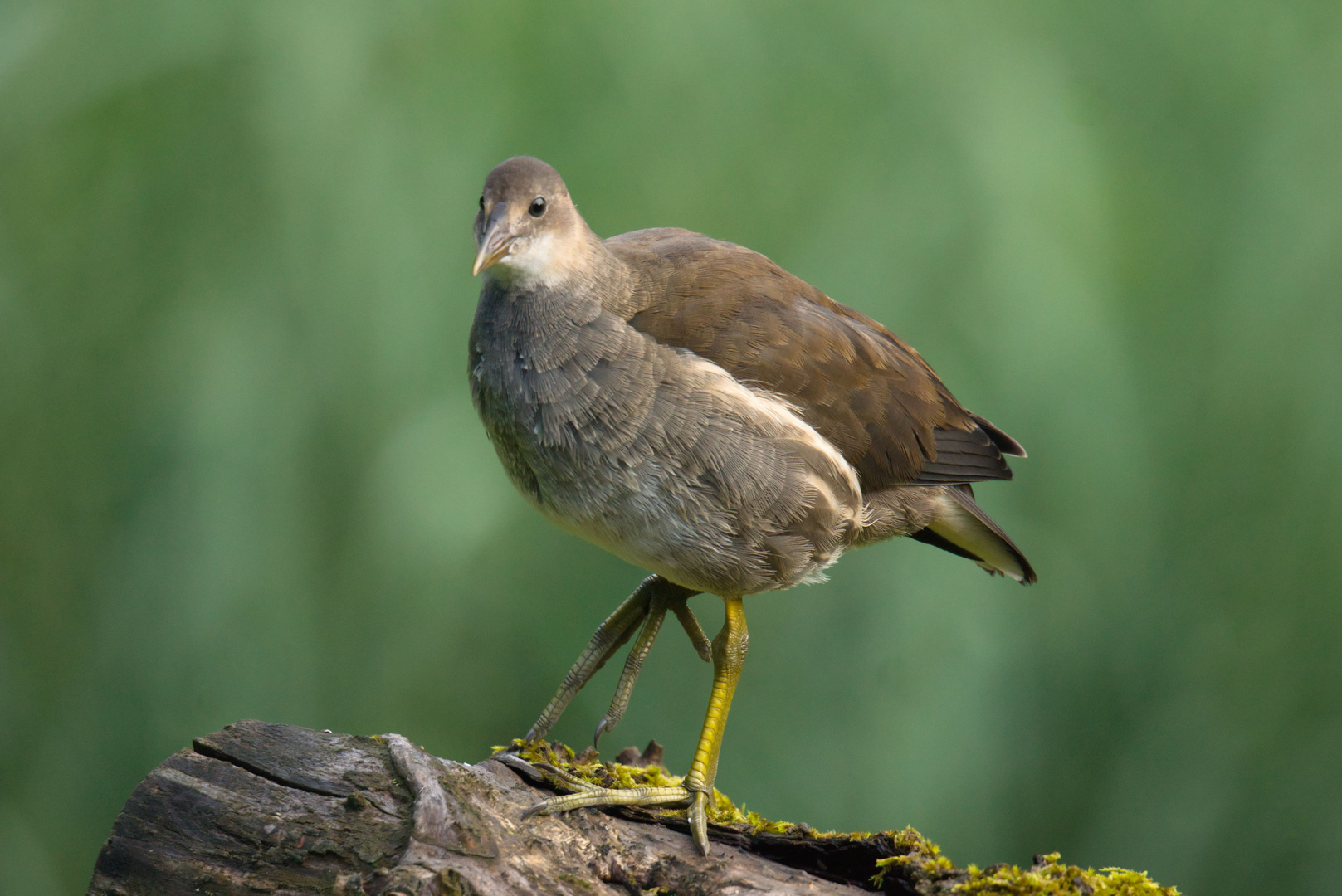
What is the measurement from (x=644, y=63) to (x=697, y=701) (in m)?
2.41

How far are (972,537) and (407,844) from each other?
1.88 m

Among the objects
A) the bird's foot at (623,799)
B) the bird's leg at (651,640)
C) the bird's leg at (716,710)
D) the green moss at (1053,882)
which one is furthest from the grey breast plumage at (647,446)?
the green moss at (1053,882)

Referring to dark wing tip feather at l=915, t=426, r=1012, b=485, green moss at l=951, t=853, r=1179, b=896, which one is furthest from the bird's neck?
green moss at l=951, t=853, r=1179, b=896

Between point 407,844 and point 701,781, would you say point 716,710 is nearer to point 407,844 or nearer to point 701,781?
point 701,781

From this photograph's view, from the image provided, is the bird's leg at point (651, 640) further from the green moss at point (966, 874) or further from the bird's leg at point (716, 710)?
the green moss at point (966, 874)

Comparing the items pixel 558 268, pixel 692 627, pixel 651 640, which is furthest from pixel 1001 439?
pixel 558 268

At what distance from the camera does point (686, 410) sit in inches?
96.1

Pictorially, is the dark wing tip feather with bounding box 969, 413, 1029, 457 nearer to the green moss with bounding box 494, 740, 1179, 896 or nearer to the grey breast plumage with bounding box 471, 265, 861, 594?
the grey breast plumage with bounding box 471, 265, 861, 594

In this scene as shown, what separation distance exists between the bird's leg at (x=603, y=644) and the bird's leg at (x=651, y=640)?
0.03 metres

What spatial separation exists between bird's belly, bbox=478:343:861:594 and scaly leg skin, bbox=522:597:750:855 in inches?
5.9

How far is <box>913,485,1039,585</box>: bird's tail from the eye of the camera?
298 centimetres

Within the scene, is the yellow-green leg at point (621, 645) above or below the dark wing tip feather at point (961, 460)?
below

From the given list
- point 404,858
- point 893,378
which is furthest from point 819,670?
point 404,858

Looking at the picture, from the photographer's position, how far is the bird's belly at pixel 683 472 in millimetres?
2430
